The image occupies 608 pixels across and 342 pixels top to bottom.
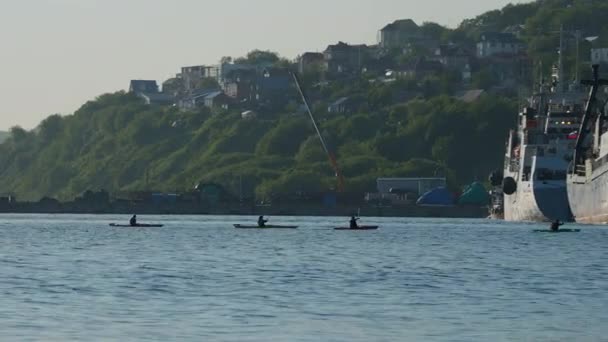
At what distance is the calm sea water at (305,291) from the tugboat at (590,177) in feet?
97.1

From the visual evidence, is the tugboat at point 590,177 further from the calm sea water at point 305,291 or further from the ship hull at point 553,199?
the calm sea water at point 305,291

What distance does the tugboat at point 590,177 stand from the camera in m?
178

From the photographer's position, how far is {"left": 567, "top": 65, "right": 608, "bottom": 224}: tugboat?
178375mm

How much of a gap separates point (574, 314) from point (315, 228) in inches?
4643

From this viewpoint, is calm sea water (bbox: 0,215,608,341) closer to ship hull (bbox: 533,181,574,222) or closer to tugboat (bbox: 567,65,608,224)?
tugboat (bbox: 567,65,608,224)

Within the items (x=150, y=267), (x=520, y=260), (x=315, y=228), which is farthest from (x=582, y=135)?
(x=150, y=267)

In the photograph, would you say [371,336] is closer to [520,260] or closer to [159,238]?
[520,260]

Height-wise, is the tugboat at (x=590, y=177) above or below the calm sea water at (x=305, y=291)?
above

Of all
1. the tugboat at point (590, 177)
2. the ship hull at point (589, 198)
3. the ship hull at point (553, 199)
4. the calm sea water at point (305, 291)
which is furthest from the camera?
the ship hull at point (553, 199)

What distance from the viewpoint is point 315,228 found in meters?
199

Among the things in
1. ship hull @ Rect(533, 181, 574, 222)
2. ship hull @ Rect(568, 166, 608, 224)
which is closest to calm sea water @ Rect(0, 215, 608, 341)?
ship hull @ Rect(568, 166, 608, 224)

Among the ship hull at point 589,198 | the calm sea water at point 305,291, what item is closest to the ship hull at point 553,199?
the ship hull at point 589,198

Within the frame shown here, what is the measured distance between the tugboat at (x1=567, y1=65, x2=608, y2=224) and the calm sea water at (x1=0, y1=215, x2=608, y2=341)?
2959cm

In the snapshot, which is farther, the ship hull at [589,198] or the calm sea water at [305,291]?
the ship hull at [589,198]
